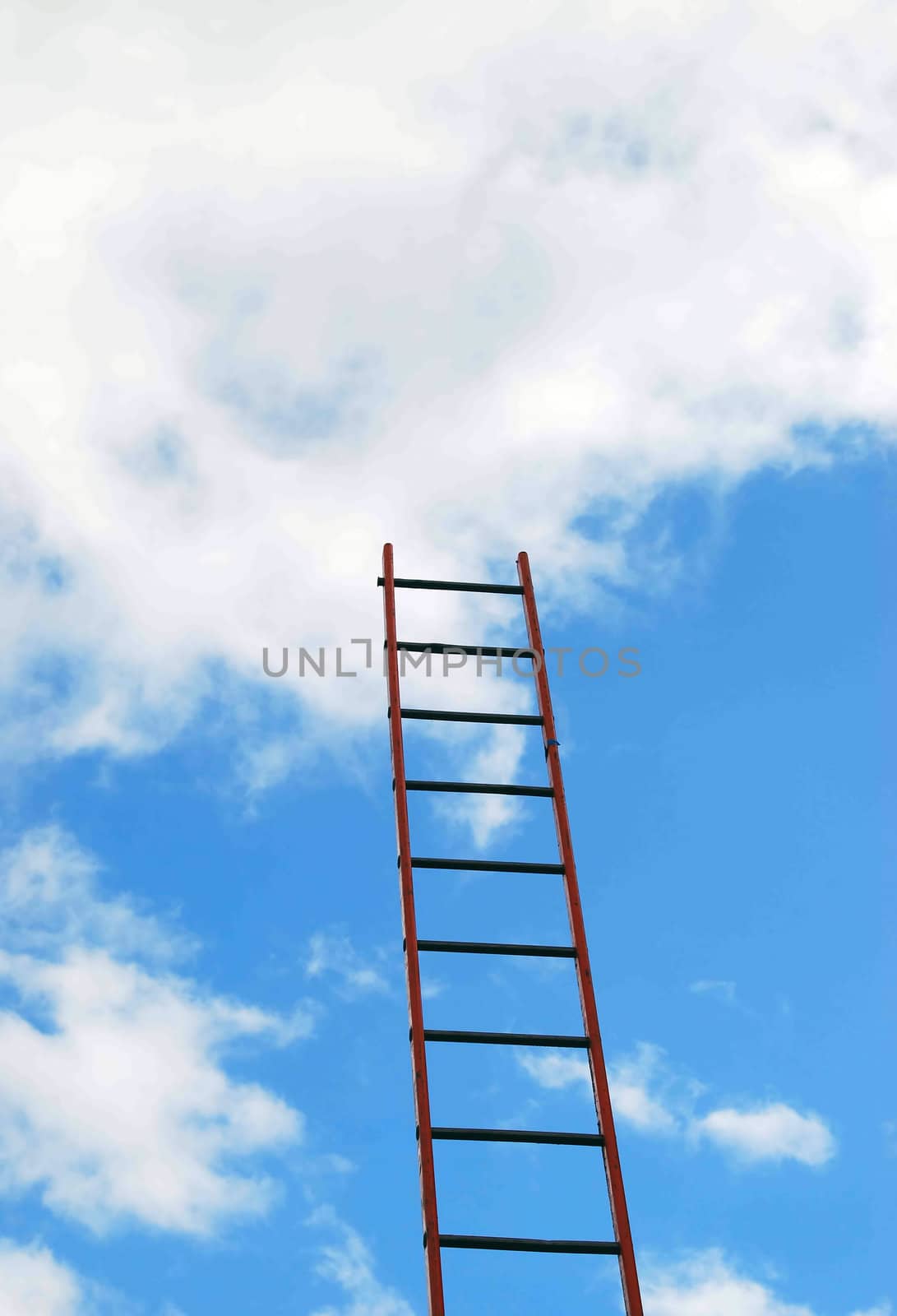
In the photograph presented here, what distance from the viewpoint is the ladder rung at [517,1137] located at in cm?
644

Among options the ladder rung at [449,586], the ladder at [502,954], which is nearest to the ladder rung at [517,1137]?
the ladder at [502,954]

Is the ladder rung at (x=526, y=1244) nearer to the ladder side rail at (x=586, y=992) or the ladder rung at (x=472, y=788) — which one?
the ladder side rail at (x=586, y=992)

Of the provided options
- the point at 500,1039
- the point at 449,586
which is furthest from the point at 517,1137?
the point at 449,586

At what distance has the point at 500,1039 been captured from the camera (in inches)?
263

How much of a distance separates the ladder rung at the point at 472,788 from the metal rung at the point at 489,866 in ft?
1.32

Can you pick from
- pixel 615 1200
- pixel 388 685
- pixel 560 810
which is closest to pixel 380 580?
pixel 388 685

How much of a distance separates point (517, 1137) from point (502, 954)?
881mm

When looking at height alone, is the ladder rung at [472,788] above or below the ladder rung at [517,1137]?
above

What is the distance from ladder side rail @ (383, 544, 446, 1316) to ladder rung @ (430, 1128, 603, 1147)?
0.10 metres

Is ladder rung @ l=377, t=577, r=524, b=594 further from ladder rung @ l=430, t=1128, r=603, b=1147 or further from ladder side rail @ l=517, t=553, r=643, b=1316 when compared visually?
ladder rung @ l=430, t=1128, r=603, b=1147

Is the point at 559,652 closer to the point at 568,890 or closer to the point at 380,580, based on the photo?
the point at 380,580

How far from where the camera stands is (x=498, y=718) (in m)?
8.23

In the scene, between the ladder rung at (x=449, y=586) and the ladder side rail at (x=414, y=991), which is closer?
the ladder side rail at (x=414, y=991)

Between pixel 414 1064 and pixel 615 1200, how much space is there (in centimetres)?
106
